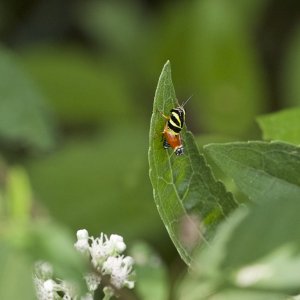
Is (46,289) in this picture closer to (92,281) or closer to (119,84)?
(92,281)

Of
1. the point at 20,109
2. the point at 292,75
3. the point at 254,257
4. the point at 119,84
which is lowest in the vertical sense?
the point at 254,257

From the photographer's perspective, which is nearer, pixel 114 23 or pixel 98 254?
pixel 98 254

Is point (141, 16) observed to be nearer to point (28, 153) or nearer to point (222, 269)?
point (28, 153)

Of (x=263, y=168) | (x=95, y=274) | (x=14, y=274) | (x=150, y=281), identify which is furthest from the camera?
(x=150, y=281)

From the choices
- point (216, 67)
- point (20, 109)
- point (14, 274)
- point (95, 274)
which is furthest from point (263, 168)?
point (216, 67)

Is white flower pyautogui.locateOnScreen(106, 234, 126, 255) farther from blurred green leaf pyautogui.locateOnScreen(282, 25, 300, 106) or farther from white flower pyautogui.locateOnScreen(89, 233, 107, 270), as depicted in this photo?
blurred green leaf pyautogui.locateOnScreen(282, 25, 300, 106)

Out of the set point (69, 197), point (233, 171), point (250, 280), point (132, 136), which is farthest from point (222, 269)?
point (132, 136)

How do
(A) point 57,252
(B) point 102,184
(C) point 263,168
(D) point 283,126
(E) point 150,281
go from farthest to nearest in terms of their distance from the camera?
1. (B) point 102,184
2. (D) point 283,126
3. (E) point 150,281
4. (C) point 263,168
5. (A) point 57,252
